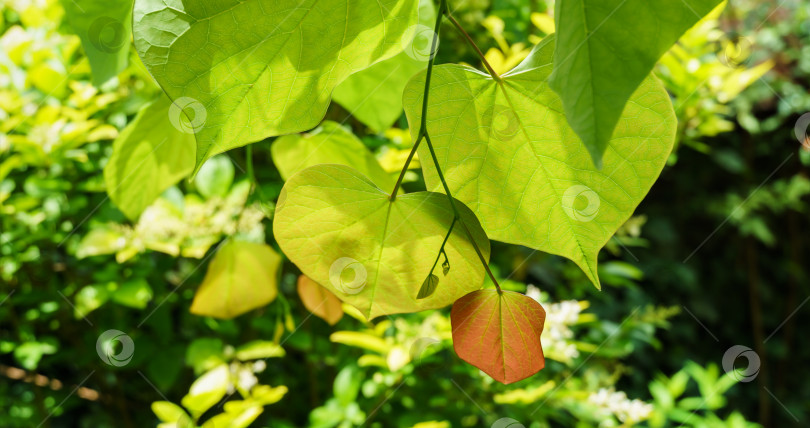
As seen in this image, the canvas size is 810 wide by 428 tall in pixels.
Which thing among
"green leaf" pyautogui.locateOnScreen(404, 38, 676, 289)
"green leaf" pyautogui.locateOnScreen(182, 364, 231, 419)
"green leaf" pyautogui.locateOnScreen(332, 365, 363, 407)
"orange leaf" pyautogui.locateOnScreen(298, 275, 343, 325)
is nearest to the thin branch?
"green leaf" pyautogui.locateOnScreen(404, 38, 676, 289)

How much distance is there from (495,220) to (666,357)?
7.31 feet

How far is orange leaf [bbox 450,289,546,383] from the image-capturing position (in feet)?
0.71

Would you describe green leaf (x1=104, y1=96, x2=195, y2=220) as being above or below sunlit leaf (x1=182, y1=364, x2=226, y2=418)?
above

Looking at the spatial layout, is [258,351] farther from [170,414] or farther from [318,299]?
[318,299]

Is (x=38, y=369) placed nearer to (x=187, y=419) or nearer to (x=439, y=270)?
(x=187, y=419)

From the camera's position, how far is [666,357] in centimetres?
221

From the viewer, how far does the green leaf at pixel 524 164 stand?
0.21m

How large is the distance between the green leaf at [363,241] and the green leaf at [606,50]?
0.26 feet

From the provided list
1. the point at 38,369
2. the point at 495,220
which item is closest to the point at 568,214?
the point at 495,220

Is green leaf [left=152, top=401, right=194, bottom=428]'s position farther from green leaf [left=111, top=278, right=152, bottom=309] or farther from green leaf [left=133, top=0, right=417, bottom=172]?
green leaf [left=133, top=0, right=417, bottom=172]

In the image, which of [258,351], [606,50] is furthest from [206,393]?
[606,50]

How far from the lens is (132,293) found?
2.28 ft

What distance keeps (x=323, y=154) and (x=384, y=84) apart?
2.2 inches

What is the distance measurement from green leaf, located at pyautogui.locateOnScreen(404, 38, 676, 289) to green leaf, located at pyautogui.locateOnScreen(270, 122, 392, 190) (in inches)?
5.5
